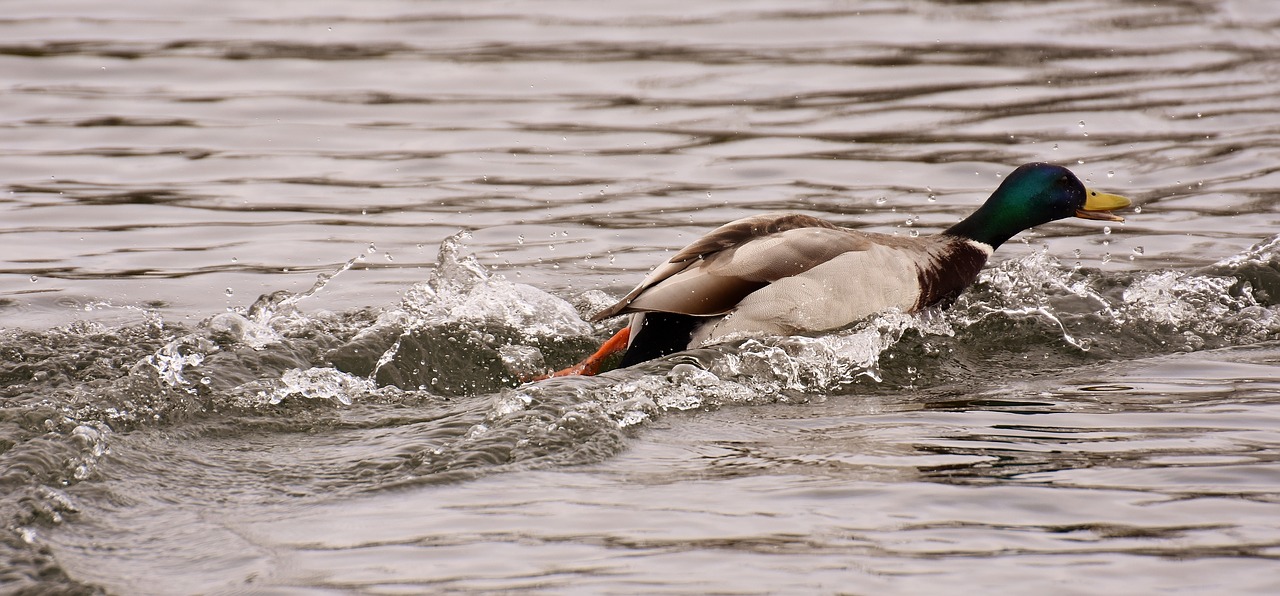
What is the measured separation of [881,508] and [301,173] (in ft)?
20.2

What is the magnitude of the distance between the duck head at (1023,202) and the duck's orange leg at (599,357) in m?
1.71

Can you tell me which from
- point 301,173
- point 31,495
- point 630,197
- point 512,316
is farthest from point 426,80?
point 31,495

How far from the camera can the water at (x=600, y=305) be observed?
3.88 m

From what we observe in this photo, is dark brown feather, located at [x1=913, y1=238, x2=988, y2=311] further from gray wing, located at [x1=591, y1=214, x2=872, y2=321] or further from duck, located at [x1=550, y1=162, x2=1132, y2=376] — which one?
gray wing, located at [x1=591, y1=214, x2=872, y2=321]

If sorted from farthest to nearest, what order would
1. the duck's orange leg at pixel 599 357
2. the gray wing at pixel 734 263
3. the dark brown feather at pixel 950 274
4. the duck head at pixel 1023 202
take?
the duck head at pixel 1023 202
the dark brown feather at pixel 950 274
the duck's orange leg at pixel 599 357
the gray wing at pixel 734 263

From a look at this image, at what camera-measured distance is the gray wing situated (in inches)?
229

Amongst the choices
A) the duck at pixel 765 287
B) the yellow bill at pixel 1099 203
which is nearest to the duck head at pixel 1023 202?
the yellow bill at pixel 1099 203

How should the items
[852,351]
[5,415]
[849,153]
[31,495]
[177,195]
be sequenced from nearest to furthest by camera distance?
[31,495]
[5,415]
[852,351]
[177,195]
[849,153]

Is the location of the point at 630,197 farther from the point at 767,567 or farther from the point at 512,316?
the point at 767,567

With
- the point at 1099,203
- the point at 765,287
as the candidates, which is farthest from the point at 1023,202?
the point at 765,287

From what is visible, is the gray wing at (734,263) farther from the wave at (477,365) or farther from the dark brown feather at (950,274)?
the dark brown feather at (950,274)

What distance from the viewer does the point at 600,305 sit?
7008 mm

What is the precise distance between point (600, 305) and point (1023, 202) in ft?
6.18

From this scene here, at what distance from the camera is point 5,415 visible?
468cm
